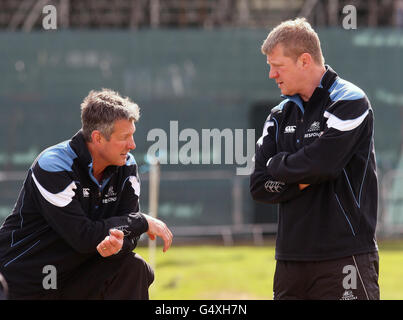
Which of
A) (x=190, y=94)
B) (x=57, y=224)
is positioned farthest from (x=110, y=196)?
(x=190, y=94)

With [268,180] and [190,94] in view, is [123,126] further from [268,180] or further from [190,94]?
[190,94]

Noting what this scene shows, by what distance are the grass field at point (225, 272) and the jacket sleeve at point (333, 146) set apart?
12.7 ft

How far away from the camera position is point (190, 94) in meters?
13.1

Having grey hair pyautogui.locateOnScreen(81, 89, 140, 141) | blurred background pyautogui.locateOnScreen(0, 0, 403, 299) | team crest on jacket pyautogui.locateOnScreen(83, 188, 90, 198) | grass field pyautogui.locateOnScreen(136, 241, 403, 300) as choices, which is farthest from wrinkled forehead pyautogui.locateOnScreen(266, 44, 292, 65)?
blurred background pyautogui.locateOnScreen(0, 0, 403, 299)

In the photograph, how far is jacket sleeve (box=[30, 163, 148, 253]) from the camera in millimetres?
4465

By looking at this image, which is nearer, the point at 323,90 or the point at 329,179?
the point at 329,179

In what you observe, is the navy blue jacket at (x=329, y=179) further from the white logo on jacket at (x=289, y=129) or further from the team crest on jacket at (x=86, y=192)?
the team crest on jacket at (x=86, y=192)

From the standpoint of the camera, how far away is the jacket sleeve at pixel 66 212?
4.46m

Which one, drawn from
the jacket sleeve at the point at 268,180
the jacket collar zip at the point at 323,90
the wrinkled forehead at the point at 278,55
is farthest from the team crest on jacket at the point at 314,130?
the wrinkled forehead at the point at 278,55

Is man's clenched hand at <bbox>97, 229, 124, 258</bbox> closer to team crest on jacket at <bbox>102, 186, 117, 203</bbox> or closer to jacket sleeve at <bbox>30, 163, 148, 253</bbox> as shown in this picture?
jacket sleeve at <bbox>30, 163, 148, 253</bbox>

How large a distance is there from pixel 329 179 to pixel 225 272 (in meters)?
5.83

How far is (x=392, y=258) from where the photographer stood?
11156 mm
